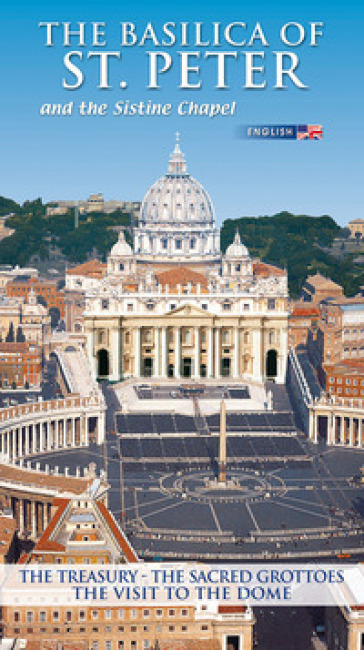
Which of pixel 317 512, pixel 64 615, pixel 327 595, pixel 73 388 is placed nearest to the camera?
pixel 64 615

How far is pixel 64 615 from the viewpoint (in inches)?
3511

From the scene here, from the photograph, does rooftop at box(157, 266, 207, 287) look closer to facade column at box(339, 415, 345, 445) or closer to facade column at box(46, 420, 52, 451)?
facade column at box(339, 415, 345, 445)

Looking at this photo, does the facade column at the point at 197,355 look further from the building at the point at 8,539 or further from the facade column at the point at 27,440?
the building at the point at 8,539

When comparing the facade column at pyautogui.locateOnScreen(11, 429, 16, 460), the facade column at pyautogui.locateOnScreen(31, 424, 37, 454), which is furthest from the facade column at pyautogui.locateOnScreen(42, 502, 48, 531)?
the facade column at pyautogui.locateOnScreen(31, 424, 37, 454)

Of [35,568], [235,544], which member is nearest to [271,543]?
[235,544]

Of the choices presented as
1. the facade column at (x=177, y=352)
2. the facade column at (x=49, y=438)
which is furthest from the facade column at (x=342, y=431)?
the facade column at (x=177, y=352)

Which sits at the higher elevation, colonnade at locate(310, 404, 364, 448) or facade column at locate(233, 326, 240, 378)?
facade column at locate(233, 326, 240, 378)

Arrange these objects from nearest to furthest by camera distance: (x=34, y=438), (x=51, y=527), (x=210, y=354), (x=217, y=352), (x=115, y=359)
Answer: (x=51, y=527) < (x=34, y=438) < (x=115, y=359) < (x=210, y=354) < (x=217, y=352)

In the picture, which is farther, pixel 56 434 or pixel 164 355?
pixel 164 355

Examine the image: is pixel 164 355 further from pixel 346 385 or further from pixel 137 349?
pixel 346 385

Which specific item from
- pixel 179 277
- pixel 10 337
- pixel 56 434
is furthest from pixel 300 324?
pixel 56 434

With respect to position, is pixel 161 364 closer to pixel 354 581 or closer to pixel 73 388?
pixel 73 388

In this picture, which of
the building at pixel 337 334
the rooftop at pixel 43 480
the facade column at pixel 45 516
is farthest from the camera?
the building at pixel 337 334

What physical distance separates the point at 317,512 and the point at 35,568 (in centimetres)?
3734
